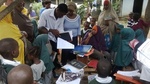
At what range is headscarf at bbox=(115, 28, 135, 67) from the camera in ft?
12.2

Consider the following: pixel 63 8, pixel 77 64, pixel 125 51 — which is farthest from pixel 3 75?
pixel 125 51

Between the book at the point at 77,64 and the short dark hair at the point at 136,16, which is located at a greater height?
the short dark hair at the point at 136,16

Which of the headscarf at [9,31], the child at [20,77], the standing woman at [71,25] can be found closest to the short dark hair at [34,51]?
the headscarf at [9,31]

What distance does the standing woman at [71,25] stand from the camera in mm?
3865

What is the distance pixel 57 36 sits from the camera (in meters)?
3.70

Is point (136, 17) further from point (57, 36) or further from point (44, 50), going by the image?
point (44, 50)

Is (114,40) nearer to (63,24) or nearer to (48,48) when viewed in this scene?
(63,24)

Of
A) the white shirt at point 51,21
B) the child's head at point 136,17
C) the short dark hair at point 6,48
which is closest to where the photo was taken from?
the short dark hair at point 6,48

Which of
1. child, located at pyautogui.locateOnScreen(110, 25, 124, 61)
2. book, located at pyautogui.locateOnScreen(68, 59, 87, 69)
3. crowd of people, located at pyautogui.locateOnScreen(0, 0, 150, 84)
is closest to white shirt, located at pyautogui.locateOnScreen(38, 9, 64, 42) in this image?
crowd of people, located at pyautogui.locateOnScreen(0, 0, 150, 84)

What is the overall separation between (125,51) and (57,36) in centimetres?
118

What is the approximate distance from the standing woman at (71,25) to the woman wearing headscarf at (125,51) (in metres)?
0.81

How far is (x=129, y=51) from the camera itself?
371cm

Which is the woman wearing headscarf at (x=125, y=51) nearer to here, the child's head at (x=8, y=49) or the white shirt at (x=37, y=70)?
the white shirt at (x=37, y=70)

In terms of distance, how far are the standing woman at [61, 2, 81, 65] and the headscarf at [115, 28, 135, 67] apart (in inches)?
32.0
